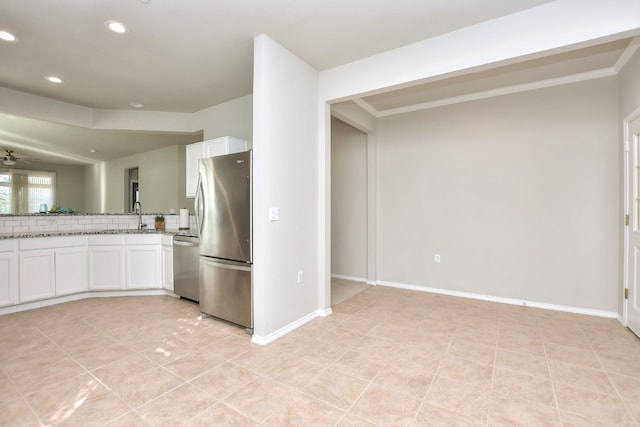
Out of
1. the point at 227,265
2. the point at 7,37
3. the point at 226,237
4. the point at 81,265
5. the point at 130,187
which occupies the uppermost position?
the point at 7,37

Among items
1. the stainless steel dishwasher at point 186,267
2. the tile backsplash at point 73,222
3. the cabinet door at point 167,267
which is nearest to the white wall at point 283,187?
the stainless steel dishwasher at point 186,267

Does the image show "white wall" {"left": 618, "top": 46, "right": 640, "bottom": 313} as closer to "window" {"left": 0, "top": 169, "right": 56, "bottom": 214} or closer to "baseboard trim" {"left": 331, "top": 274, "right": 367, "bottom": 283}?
"baseboard trim" {"left": 331, "top": 274, "right": 367, "bottom": 283}

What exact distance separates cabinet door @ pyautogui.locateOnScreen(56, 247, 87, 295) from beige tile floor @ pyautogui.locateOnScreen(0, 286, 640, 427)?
0.48 m

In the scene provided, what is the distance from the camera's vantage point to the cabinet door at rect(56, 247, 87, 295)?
3725mm

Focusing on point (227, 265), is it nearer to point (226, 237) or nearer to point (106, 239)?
point (226, 237)

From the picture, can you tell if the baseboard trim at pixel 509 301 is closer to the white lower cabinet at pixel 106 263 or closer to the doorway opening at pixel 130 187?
the white lower cabinet at pixel 106 263

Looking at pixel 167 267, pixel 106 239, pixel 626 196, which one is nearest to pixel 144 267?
pixel 167 267

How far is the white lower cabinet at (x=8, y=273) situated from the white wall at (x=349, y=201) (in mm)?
4061

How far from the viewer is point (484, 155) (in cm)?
384

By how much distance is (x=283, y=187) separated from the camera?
2838mm

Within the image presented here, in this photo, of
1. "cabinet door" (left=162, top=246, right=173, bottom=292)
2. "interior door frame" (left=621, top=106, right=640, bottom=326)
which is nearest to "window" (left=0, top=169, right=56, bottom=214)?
"cabinet door" (left=162, top=246, right=173, bottom=292)

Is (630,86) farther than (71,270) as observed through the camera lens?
No

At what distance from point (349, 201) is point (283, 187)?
7.73 ft

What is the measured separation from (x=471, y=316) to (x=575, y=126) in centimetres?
236
